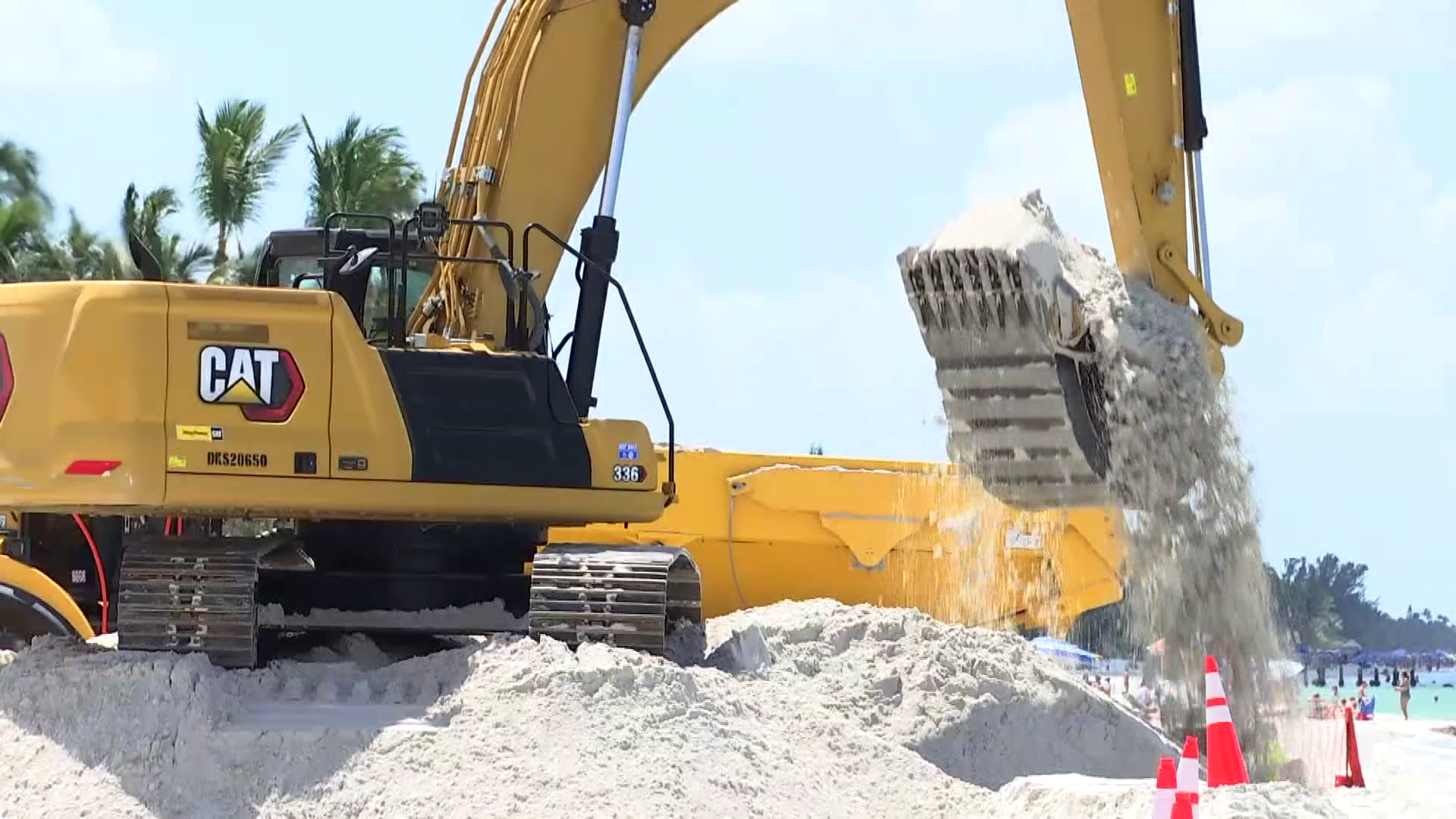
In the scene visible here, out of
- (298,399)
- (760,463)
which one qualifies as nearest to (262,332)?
(298,399)

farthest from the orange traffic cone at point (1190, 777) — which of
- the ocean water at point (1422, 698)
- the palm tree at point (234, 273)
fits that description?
the ocean water at point (1422, 698)

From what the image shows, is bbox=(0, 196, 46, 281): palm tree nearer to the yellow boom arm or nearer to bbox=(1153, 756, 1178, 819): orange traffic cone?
the yellow boom arm

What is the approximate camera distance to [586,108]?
9.19 m

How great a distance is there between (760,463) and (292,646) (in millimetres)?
4905

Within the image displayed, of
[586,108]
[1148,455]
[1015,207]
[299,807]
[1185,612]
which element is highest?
[586,108]

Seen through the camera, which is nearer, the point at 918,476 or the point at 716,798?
the point at 716,798

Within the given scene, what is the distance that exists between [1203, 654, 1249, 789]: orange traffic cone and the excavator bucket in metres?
2.29

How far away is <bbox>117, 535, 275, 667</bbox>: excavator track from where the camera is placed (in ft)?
23.4

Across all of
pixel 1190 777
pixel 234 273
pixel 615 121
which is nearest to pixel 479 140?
pixel 615 121

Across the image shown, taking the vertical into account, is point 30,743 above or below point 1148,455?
below

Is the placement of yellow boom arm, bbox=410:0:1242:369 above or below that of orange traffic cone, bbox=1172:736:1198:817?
above

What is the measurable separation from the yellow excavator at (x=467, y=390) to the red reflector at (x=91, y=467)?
11 mm

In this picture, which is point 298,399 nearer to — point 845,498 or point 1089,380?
point 1089,380

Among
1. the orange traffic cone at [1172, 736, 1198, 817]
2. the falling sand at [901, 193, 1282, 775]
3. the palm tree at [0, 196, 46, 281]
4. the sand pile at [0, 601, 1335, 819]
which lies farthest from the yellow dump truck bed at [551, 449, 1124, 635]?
the palm tree at [0, 196, 46, 281]
